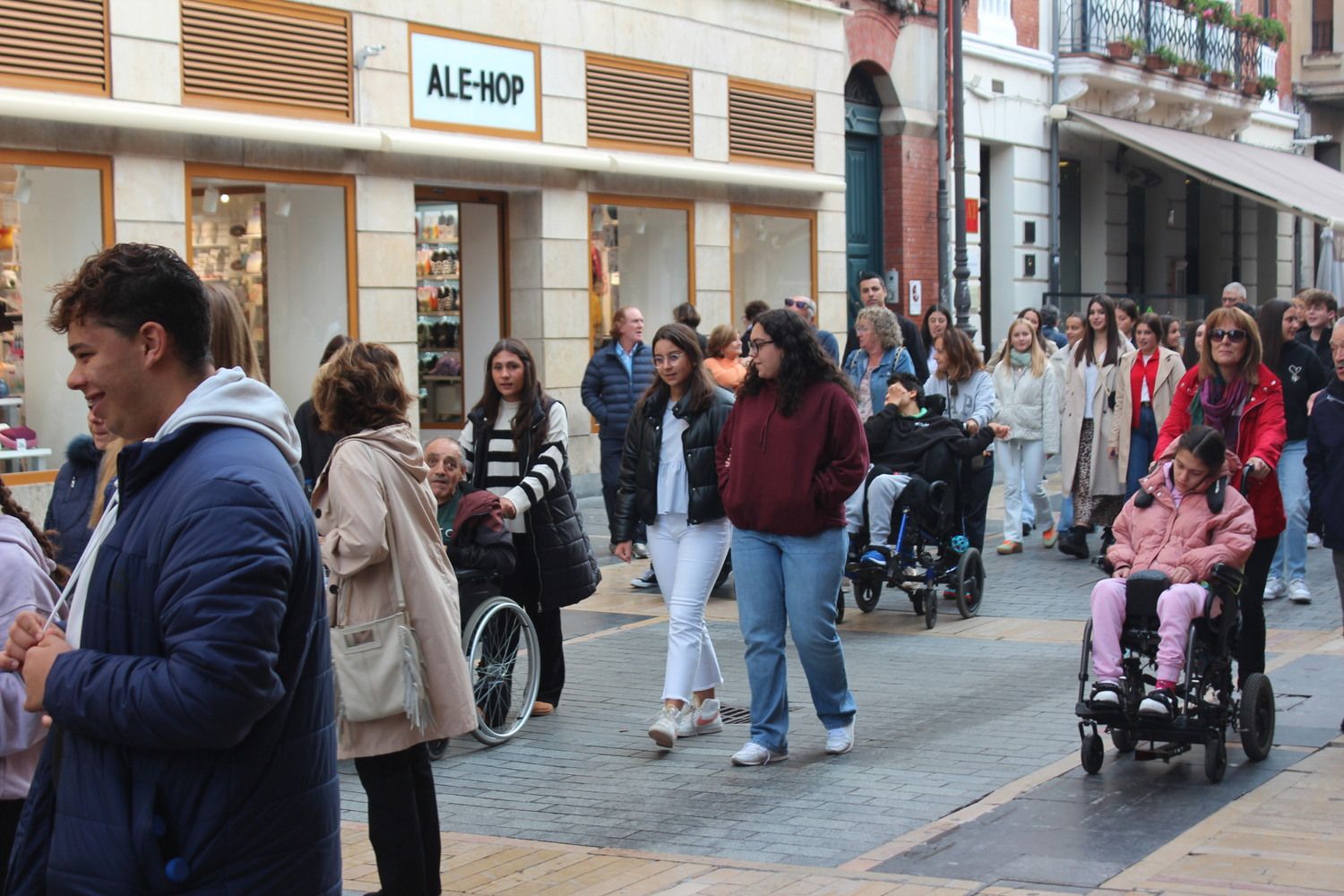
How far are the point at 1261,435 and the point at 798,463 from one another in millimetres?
2577

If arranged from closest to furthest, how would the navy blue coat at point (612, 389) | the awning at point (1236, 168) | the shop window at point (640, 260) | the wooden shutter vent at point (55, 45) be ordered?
the wooden shutter vent at point (55, 45)
the navy blue coat at point (612, 389)
the shop window at point (640, 260)
the awning at point (1236, 168)

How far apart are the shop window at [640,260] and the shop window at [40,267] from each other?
6085 mm

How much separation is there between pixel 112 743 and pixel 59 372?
1118 centimetres

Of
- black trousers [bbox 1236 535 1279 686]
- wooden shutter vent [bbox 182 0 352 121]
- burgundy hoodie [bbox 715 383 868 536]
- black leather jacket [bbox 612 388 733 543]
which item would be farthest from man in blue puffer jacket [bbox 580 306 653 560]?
black trousers [bbox 1236 535 1279 686]

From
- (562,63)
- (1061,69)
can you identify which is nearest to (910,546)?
(562,63)

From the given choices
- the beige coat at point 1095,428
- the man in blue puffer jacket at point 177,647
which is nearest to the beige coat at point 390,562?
the man in blue puffer jacket at point 177,647

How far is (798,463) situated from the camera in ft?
23.9

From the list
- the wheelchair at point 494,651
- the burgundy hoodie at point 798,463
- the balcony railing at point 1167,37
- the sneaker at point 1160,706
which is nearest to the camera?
the sneaker at point 1160,706

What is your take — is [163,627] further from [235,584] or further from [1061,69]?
[1061,69]

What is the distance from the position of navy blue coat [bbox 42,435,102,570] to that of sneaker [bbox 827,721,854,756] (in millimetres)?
3212

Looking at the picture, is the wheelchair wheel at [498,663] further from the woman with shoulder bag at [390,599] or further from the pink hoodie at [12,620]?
the pink hoodie at [12,620]

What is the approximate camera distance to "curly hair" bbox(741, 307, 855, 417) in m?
7.37

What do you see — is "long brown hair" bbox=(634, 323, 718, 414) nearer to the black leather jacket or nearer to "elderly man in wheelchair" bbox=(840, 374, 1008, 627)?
the black leather jacket

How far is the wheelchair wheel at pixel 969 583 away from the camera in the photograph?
1111cm
